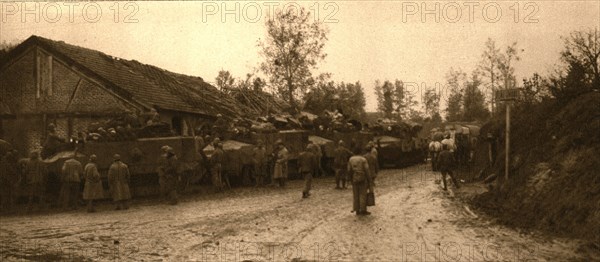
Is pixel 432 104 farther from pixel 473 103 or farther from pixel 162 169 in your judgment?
pixel 162 169

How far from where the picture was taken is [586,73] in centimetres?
1814

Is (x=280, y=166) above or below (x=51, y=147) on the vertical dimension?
below

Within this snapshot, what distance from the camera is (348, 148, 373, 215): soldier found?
14633mm

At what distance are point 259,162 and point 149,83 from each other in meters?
11.6

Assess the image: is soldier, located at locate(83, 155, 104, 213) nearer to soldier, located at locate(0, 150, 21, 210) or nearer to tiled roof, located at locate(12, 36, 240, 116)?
soldier, located at locate(0, 150, 21, 210)

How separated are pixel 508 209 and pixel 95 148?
1292 centimetres

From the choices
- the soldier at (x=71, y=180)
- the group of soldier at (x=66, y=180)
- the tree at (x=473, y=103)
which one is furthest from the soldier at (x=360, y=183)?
the tree at (x=473, y=103)

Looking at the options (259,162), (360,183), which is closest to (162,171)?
(259,162)

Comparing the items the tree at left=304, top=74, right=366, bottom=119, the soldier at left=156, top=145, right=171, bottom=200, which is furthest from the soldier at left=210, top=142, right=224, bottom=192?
the tree at left=304, top=74, right=366, bottom=119

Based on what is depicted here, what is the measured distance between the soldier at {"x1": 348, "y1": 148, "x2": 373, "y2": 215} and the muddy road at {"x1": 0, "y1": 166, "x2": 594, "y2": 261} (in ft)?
1.11

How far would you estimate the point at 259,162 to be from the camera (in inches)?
922

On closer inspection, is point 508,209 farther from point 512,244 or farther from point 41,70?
point 41,70

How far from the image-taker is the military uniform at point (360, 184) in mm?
14633

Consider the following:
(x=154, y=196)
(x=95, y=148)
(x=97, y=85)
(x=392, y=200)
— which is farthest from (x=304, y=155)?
(x=97, y=85)
